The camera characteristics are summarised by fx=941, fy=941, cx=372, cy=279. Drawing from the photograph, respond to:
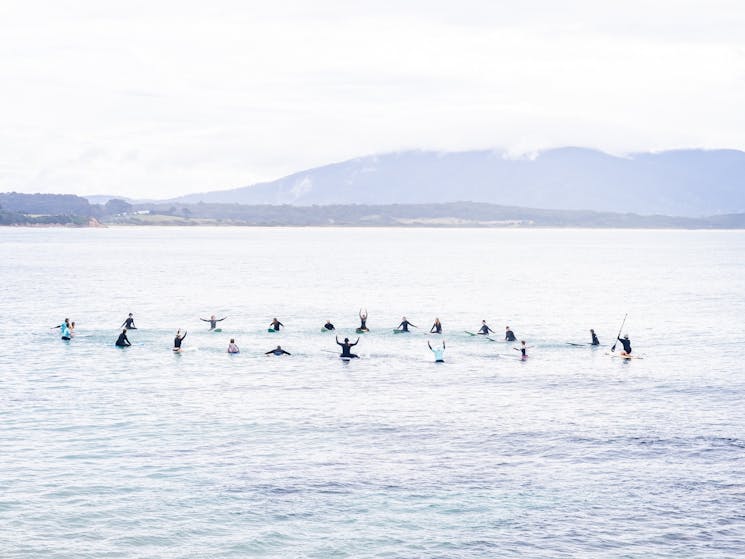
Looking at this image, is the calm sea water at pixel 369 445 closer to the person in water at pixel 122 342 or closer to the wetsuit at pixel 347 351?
the wetsuit at pixel 347 351

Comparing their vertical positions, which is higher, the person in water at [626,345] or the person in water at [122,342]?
the person in water at [626,345]

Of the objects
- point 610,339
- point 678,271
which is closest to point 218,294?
point 610,339

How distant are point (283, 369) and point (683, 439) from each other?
2784 centimetres

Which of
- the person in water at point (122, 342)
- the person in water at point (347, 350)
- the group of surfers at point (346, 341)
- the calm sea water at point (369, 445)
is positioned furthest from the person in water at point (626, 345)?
the person in water at point (122, 342)

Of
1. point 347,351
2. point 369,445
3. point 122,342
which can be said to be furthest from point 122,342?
point 369,445

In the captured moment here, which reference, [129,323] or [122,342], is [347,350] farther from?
[129,323]

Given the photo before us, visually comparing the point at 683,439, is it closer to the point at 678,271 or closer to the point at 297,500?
the point at 297,500

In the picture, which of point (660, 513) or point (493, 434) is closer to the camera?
point (660, 513)

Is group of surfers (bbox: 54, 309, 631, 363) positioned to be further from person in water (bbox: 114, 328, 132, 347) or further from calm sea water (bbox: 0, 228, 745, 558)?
calm sea water (bbox: 0, 228, 745, 558)

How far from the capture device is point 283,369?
62688 millimetres

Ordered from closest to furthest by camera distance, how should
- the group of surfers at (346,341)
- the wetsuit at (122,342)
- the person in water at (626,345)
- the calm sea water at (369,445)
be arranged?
1. the calm sea water at (369,445)
2. the group of surfers at (346,341)
3. the person in water at (626,345)
4. the wetsuit at (122,342)

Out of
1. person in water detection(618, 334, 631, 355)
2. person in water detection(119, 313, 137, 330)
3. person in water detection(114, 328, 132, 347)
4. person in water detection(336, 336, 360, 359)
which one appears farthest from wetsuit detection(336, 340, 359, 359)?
person in water detection(119, 313, 137, 330)

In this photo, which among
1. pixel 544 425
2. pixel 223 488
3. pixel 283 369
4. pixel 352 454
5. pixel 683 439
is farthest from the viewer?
pixel 283 369

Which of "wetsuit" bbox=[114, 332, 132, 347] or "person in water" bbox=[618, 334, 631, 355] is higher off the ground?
"person in water" bbox=[618, 334, 631, 355]
